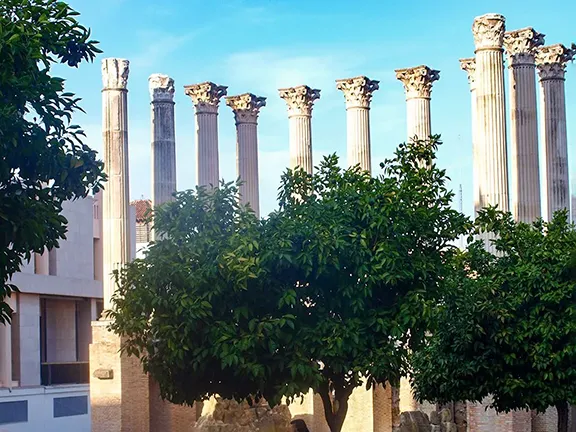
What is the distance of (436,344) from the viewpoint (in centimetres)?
2861

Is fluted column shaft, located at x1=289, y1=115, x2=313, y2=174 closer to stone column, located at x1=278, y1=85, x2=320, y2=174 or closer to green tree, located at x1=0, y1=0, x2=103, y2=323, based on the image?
stone column, located at x1=278, y1=85, x2=320, y2=174

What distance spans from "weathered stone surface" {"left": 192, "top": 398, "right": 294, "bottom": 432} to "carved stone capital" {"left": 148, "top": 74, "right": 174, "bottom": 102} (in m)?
9.43

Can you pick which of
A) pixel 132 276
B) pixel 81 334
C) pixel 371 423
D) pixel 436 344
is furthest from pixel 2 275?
pixel 81 334

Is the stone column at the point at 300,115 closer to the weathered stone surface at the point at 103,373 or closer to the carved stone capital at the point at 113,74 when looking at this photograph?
the carved stone capital at the point at 113,74

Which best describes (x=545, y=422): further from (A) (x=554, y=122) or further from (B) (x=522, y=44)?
(B) (x=522, y=44)

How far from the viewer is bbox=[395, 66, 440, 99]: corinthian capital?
4270 cm

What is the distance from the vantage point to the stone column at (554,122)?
131ft

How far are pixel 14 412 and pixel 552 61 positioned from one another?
2594 cm

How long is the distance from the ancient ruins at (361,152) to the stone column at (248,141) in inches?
1.3

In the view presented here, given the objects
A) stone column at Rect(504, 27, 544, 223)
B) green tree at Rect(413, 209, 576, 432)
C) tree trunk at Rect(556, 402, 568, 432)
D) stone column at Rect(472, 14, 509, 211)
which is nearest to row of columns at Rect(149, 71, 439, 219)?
stone column at Rect(504, 27, 544, 223)

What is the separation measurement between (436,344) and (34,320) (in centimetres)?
3270

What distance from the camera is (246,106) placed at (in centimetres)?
4516

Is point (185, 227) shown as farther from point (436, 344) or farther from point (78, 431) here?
point (78, 431)

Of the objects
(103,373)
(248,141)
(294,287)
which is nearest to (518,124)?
(248,141)
